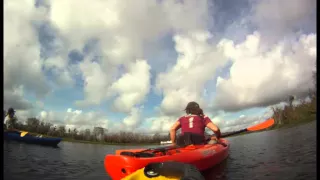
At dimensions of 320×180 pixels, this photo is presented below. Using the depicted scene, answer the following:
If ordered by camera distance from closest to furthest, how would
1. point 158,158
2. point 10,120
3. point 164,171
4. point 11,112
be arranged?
1. point 164,171
2. point 158,158
3. point 11,112
4. point 10,120

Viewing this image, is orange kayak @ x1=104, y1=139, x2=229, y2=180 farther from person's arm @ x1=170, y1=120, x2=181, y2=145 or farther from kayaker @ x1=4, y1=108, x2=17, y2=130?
kayaker @ x1=4, y1=108, x2=17, y2=130

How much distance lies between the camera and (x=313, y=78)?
9.51 metres

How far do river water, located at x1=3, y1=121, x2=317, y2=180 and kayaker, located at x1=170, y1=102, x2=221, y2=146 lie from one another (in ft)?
2.71

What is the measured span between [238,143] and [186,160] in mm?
5492

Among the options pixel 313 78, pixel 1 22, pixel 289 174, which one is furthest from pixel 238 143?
pixel 1 22

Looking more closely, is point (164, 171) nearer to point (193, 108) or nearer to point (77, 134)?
point (193, 108)

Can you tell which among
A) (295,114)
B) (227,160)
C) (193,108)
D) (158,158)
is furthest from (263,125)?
(158,158)

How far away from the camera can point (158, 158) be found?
18.4 feet

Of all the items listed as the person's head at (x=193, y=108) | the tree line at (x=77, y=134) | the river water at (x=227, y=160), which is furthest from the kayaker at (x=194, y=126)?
the tree line at (x=77, y=134)

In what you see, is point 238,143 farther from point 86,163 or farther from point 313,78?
point 86,163

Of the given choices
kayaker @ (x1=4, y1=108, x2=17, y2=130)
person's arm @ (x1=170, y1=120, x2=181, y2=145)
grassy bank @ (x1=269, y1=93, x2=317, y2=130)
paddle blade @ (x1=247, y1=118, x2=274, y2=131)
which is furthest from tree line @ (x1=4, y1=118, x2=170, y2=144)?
grassy bank @ (x1=269, y1=93, x2=317, y2=130)

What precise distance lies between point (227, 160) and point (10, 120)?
21.7 ft

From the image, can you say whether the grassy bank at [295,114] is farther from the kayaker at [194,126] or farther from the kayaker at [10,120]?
the kayaker at [10,120]

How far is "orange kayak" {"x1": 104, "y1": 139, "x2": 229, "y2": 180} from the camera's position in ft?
17.3
